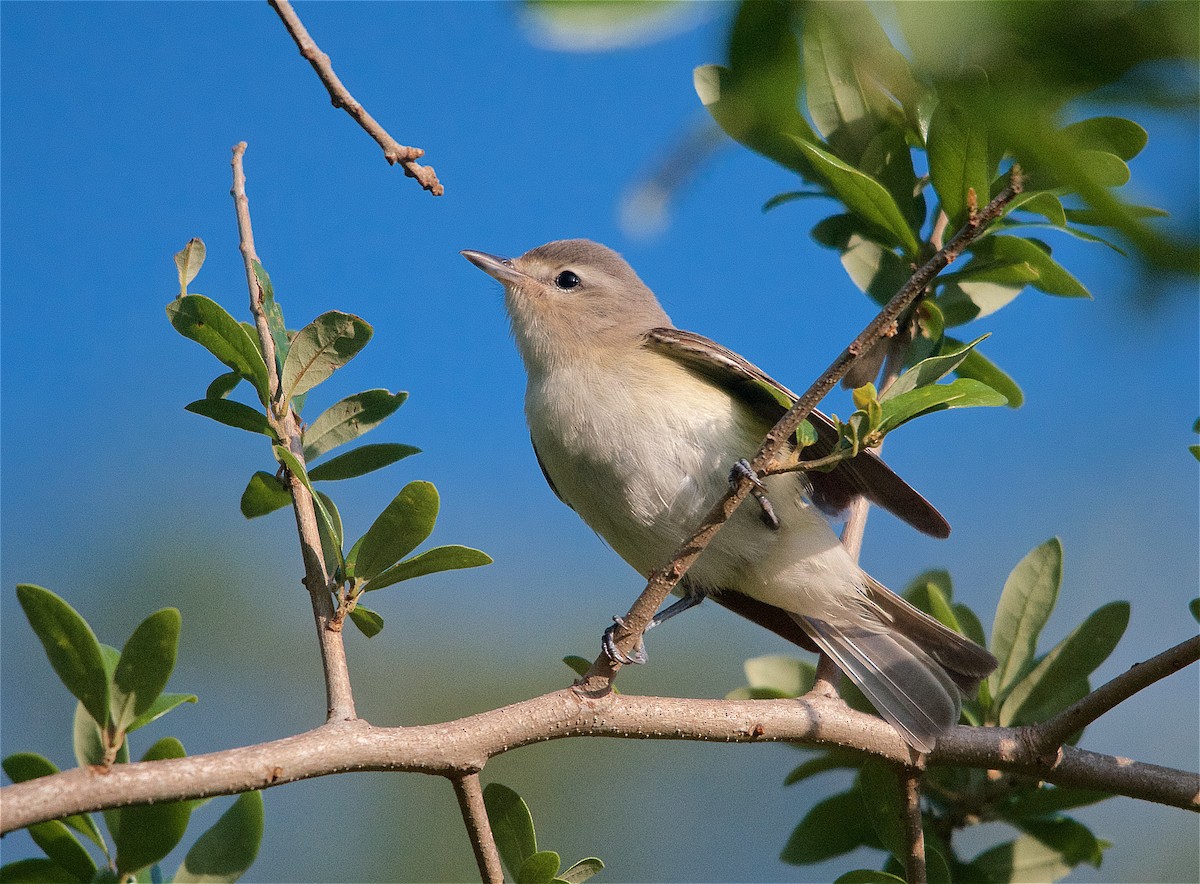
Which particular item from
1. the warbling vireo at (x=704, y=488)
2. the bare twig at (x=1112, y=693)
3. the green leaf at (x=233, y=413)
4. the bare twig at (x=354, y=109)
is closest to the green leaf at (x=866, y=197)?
the warbling vireo at (x=704, y=488)

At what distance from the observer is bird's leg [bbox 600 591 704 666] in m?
2.58

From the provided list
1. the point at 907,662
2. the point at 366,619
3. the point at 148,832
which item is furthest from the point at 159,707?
the point at 907,662

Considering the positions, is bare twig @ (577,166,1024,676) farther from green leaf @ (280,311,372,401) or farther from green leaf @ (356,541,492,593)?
green leaf @ (280,311,372,401)

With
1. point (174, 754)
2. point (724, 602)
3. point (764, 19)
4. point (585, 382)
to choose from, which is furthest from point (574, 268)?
point (764, 19)

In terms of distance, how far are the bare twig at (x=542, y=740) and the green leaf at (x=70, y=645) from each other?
0.16 m

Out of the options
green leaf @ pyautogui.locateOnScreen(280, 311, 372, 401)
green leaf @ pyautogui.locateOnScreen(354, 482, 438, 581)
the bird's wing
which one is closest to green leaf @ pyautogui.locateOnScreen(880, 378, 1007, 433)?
the bird's wing

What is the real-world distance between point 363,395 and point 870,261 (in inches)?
66.8

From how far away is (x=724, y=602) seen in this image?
421 cm

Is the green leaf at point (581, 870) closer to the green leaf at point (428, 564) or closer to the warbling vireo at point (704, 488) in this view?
the green leaf at point (428, 564)

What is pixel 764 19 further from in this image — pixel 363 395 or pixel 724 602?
pixel 724 602

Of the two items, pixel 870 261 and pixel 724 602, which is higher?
pixel 870 261

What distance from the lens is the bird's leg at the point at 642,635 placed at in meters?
2.58

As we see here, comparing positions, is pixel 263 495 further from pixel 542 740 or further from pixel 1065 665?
pixel 1065 665

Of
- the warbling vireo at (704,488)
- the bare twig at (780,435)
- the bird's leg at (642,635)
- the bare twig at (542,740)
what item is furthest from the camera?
the warbling vireo at (704,488)
